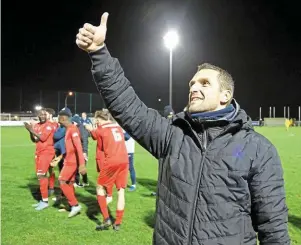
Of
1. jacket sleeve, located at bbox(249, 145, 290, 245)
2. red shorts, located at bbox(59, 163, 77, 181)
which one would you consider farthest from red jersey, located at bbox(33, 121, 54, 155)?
jacket sleeve, located at bbox(249, 145, 290, 245)

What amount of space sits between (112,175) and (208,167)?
16.1 feet

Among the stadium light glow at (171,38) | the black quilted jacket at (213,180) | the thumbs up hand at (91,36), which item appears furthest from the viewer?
the stadium light glow at (171,38)

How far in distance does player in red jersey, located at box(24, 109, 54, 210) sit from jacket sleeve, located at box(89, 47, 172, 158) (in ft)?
21.3

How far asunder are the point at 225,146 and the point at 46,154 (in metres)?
6.96

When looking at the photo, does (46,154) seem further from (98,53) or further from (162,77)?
(162,77)

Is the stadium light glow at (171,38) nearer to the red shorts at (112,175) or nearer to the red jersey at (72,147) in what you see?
the red jersey at (72,147)

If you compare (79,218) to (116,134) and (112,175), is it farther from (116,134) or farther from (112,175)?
(116,134)

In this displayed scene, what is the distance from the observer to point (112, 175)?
722cm

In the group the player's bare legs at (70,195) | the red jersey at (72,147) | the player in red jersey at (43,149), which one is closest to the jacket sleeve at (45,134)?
the player in red jersey at (43,149)

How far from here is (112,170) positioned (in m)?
7.18

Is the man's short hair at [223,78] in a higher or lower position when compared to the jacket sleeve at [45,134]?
higher

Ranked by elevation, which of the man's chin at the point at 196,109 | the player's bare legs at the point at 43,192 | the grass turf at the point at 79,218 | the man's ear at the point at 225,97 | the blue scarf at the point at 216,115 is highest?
the man's ear at the point at 225,97

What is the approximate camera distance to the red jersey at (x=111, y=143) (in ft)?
23.7

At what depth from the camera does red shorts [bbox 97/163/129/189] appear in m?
7.17
